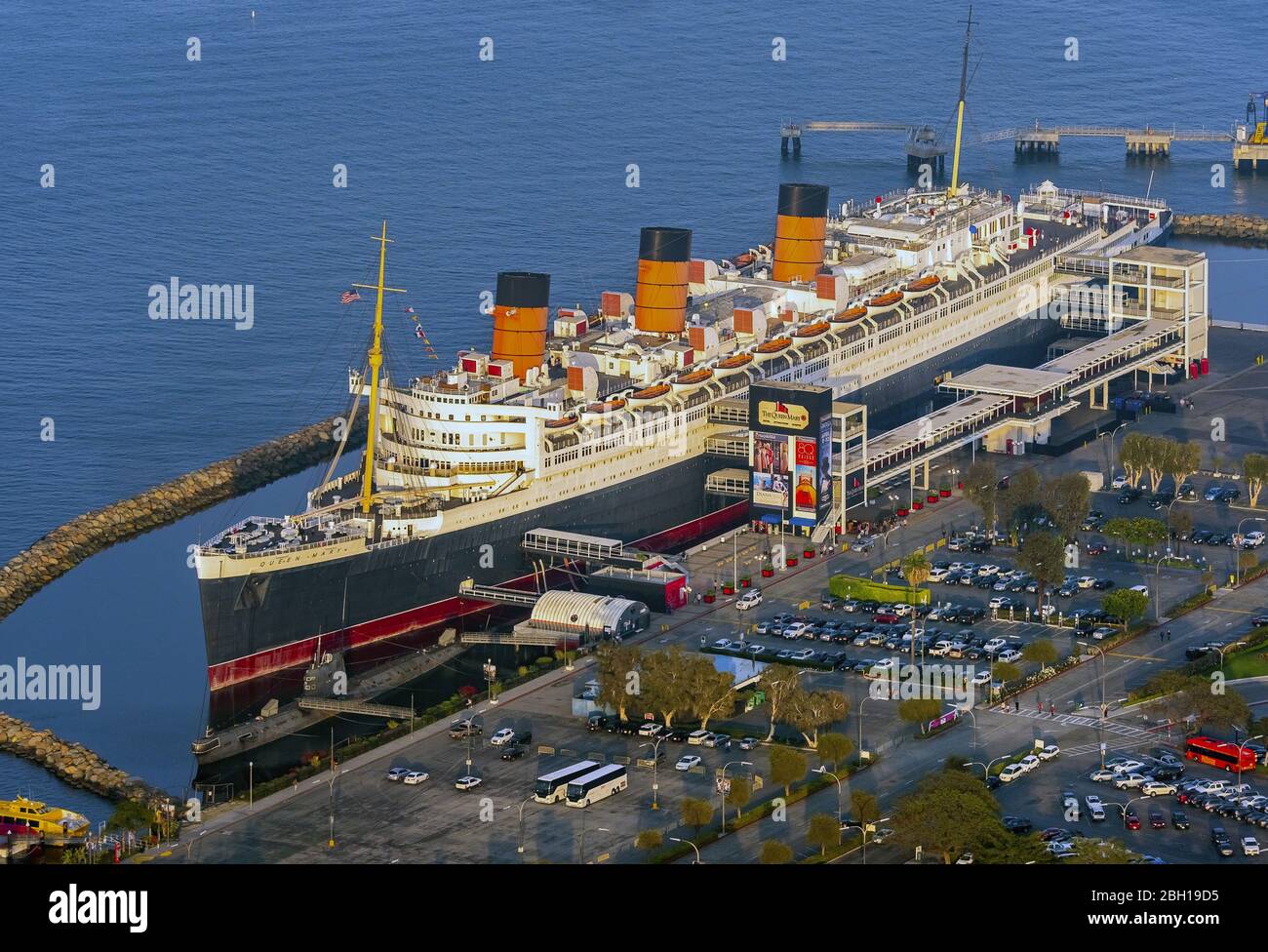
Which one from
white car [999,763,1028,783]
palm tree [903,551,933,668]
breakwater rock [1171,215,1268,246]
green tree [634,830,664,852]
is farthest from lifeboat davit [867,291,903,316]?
green tree [634,830,664,852]

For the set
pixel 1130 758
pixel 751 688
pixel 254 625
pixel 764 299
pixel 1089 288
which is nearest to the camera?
pixel 1130 758

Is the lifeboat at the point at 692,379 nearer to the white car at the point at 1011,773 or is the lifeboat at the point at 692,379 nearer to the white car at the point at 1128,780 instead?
the white car at the point at 1011,773

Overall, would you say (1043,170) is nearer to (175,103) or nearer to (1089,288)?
(1089,288)

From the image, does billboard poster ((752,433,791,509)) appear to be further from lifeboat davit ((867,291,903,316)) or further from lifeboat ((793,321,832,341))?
lifeboat davit ((867,291,903,316))

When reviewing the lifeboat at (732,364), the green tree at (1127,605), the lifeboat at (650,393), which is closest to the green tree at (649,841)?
the green tree at (1127,605)

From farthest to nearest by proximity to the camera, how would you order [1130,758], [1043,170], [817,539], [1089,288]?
[1043,170] < [1089,288] < [817,539] < [1130,758]

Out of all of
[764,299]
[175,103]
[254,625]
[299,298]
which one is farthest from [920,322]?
[175,103]
